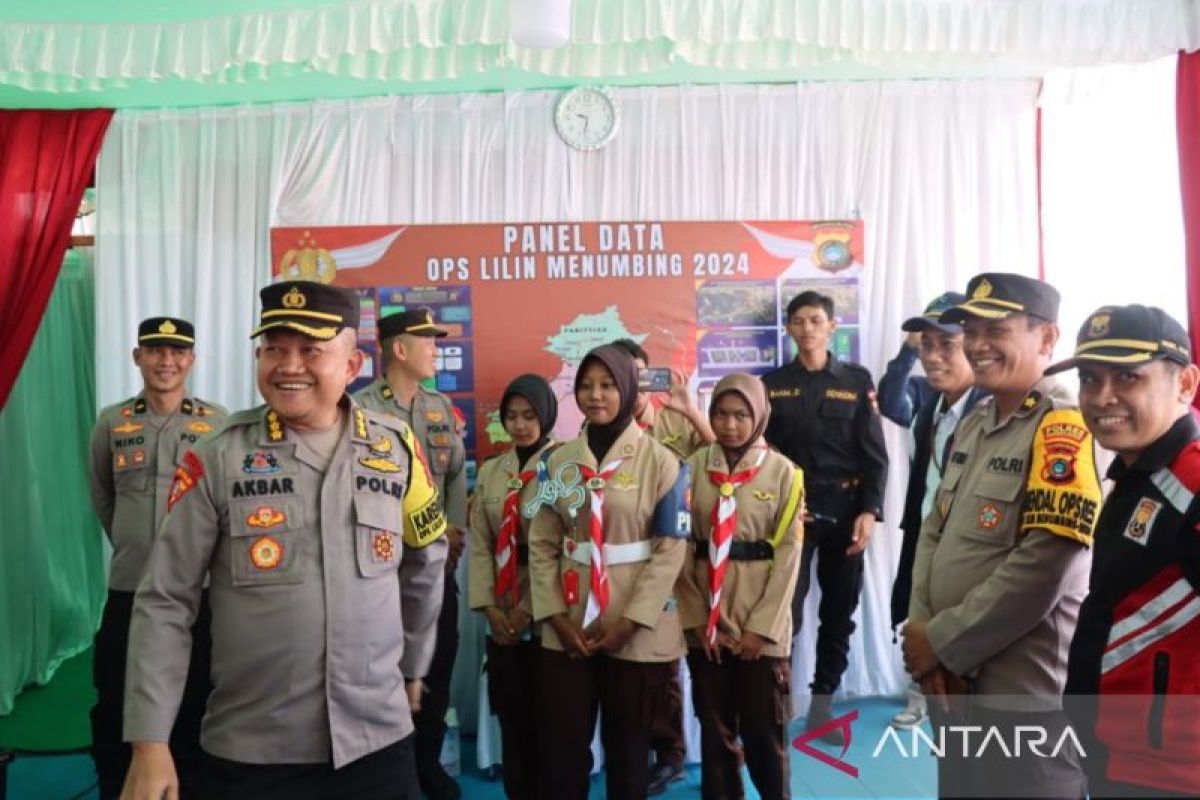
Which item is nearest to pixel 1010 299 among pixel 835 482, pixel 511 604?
pixel 835 482

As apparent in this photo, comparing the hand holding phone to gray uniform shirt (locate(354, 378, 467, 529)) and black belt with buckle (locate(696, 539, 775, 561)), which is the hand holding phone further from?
black belt with buckle (locate(696, 539, 775, 561))

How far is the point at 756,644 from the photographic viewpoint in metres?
2.72

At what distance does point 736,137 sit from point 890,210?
33.0 inches

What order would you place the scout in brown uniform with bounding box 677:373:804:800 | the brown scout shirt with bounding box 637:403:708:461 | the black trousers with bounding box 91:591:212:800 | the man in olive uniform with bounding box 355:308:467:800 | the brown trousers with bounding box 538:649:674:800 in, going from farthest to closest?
the brown scout shirt with bounding box 637:403:708:461
the man in olive uniform with bounding box 355:308:467:800
the black trousers with bounding box 91:591:212:800
the scout in brown uniform with bounding box 677:373:804:800
the brown trousers with bounding box 538:649:674:800

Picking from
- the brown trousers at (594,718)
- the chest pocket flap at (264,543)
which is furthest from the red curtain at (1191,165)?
the chest pocket flap at (264,543)

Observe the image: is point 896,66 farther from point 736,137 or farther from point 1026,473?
point 1026,473

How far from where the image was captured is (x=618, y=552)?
265 cm

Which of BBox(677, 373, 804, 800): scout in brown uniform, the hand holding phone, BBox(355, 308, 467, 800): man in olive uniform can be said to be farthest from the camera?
the hand holding phone

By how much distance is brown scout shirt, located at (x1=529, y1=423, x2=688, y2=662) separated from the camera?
2.61m

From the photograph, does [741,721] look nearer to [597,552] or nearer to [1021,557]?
[597,552]

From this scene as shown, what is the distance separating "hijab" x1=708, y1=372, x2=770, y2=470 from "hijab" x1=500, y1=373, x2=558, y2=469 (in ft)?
2.31

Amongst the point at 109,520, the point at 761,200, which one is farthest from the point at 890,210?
the point at 109,520

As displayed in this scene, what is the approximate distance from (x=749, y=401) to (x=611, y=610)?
0.85 metres

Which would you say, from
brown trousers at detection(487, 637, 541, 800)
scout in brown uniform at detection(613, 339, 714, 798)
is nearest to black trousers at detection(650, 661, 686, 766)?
scout in brown uniform at detection(613, 339, 714, 798)
